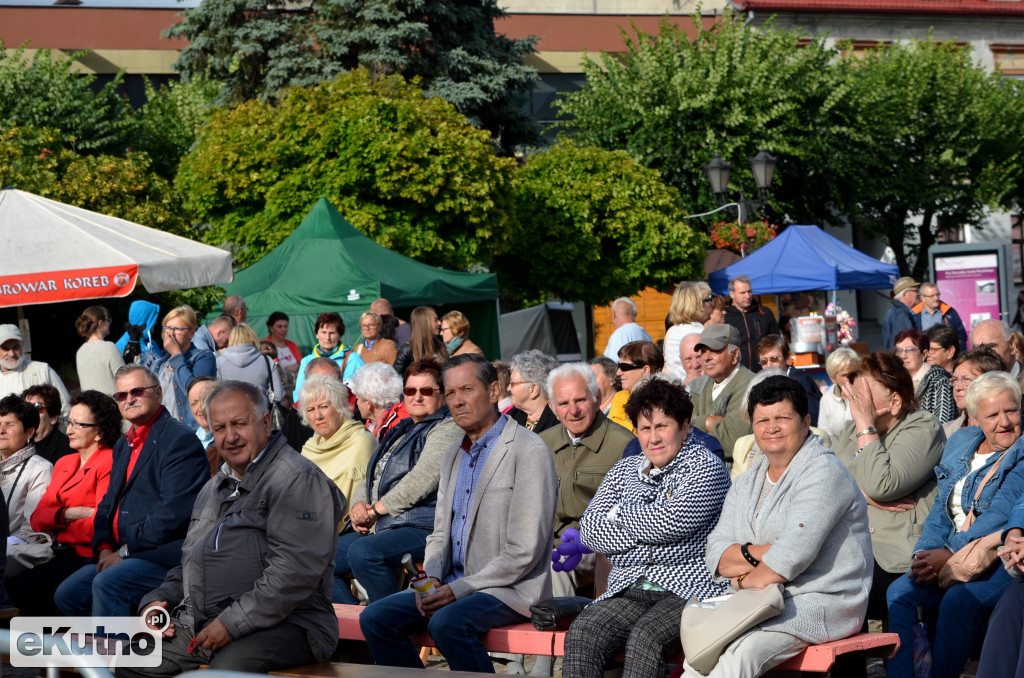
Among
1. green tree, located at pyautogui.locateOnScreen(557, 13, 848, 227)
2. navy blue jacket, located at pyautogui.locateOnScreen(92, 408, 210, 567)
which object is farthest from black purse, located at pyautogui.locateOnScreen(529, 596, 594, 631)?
green tree, located at pyautogui.locateOnScreen(557, 13, 848, 227)

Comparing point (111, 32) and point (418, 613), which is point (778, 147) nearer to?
point (111, 32)

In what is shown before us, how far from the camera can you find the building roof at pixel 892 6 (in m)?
38.2

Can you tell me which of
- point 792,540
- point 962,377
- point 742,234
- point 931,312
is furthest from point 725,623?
point 742,234

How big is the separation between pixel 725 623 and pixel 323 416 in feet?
11.0

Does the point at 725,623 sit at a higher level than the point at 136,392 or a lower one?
lower

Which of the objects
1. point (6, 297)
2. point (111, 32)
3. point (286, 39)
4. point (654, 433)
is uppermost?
point (111, 32)

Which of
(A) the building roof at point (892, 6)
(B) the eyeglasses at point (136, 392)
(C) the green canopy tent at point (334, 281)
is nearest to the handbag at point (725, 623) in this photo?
(B) the eyeglasses at point (136, 392)

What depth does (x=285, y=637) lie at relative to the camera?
4.81 metres

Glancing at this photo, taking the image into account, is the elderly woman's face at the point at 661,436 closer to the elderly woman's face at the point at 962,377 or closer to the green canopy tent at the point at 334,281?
the elderly woman's face at the point at 962,377

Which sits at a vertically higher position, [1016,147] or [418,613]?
[1016,147]

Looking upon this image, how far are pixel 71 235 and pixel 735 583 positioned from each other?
821 centimetres

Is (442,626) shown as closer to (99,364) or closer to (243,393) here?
(243,393)

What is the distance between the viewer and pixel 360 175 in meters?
19.3

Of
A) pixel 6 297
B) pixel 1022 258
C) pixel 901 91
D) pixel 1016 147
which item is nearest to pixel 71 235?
pixel 6 297
